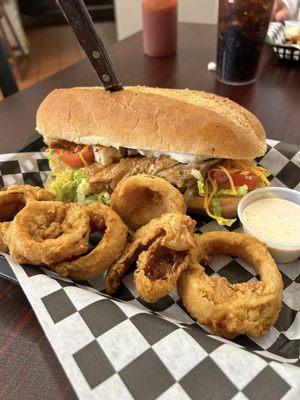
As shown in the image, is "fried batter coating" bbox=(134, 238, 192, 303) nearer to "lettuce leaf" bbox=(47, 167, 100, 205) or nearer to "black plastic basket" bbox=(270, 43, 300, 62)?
"lettuce leaf" bbox=(47, 167, 100, 205)

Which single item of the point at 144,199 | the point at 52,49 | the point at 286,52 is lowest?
the point at 52,49

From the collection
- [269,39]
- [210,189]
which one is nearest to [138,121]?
[210,189]

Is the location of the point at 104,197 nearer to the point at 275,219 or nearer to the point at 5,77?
the point at 275,219

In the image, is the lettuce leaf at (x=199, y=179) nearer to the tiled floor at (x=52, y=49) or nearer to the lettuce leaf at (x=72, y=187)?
the lettuce leaf at (x=72, y=187)

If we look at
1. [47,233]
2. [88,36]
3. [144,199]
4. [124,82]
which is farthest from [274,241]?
[124,82]

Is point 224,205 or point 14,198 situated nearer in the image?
point 14,198

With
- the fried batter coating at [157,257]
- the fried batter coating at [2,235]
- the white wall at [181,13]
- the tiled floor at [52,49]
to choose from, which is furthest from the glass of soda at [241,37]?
the tiled floor at [52,49]
